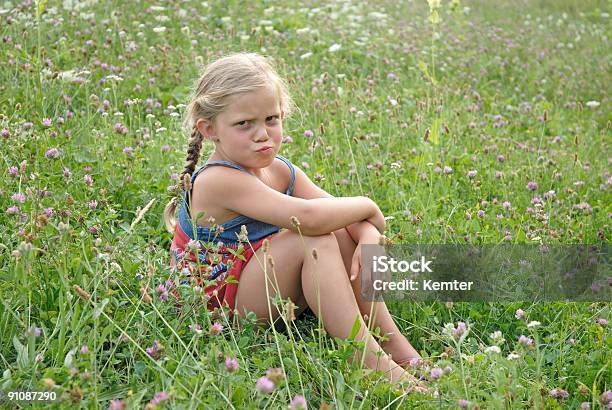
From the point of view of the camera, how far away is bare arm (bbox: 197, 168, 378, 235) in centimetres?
250

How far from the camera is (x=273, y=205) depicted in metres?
2.52

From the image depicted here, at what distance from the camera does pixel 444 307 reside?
2.90m

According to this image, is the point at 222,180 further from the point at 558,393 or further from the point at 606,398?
the point at 606,398

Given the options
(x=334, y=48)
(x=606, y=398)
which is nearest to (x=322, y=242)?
(x=606, y=398)

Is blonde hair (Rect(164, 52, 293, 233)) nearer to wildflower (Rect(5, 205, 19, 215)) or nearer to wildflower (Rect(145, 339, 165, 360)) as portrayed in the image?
wildflower (Rect(5, 205, 19, 215))

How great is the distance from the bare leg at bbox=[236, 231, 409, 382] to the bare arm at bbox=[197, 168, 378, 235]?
0.16ft

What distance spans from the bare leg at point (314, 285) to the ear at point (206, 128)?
413mm

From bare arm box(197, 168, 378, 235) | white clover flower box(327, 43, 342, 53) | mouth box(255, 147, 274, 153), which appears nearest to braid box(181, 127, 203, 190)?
bare arm box(197, 168, 378, 235)

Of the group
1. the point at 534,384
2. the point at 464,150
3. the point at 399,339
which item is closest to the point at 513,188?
the point at 464,150

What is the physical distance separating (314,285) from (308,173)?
1354 mm

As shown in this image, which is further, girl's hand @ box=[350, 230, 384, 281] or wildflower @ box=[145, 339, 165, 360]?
girl's hand @ box=[350, 230, 384, 281]

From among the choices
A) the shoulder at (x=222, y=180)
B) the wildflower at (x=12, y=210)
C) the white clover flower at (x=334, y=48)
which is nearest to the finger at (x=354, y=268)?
the shoulder at (x=222, y=180)

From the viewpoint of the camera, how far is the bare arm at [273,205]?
2.50 meters

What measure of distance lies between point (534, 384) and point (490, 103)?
3.49 metres
